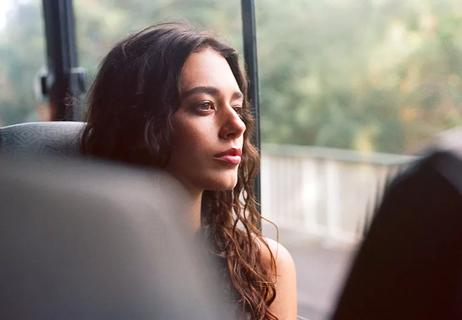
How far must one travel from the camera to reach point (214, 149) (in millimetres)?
1242

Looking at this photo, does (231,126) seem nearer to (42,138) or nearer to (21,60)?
(42,138)

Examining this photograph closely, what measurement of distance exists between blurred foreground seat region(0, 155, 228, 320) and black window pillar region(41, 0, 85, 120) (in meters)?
1.05

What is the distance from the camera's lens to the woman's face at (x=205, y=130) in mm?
1246

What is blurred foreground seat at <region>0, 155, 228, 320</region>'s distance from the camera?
3.88 feet

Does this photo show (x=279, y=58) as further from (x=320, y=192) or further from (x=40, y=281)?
(x=40, y=281)

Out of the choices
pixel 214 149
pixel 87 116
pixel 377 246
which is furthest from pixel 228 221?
pixel 377 246

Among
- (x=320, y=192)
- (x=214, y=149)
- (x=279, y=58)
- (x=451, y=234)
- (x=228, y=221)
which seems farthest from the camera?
(x=320, y=192)

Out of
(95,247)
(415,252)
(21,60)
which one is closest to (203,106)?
(95,247)

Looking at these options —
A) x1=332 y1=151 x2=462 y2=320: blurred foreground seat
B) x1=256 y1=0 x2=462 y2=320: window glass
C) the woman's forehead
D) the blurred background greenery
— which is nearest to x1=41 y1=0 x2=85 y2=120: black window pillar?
the blurred background greenery

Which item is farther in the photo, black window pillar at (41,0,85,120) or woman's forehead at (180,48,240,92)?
black window pillar at (41,0,85,120)

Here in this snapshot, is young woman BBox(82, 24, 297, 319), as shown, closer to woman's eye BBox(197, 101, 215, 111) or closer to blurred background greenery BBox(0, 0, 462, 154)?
woman's eye BBox(197, 101, 215, 111)

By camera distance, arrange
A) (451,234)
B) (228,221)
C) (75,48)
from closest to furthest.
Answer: (451,234) < (228,221) < (75,48)

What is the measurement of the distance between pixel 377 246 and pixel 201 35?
2.08 feet

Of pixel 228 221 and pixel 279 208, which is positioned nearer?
pixel 228 221
